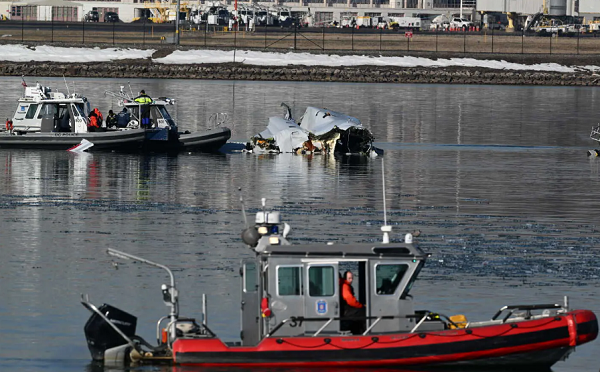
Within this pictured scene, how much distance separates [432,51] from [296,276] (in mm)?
125481

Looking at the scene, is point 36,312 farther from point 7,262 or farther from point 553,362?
point 553,362

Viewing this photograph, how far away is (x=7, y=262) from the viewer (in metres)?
32.0

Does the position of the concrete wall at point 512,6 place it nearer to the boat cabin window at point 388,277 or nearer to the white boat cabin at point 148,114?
the white boat cabin at point 148,114

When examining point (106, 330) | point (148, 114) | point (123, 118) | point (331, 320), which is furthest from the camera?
point (123, 118)

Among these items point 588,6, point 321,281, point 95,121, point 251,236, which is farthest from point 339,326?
point 588,6

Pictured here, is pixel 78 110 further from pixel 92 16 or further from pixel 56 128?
pixel 92 16

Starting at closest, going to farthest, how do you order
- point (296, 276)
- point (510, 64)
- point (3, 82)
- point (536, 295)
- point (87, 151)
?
point (296, 276) < point (536, 295) < point (87, 151) < point (3, 82) < point (510, 64)

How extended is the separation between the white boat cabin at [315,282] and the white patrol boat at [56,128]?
1525 inches

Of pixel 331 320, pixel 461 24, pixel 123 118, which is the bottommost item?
pixel 331 320

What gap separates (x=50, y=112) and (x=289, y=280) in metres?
41.4

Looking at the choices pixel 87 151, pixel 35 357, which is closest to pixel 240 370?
pixel 35 357

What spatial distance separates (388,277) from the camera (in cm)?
2189

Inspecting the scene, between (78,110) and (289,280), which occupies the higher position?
(78,110)

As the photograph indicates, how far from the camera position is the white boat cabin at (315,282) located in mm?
21469
